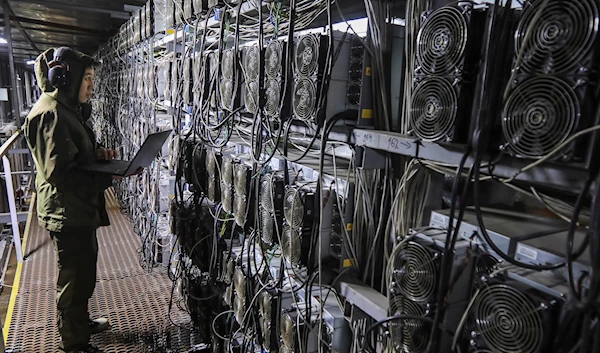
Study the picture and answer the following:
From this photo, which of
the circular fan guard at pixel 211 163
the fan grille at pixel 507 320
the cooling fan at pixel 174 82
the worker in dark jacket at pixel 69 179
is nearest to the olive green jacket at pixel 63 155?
the worker in dark jacket at pixel 69 179

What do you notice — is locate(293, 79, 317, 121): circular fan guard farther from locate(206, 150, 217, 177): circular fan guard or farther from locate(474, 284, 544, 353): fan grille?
locate(206, 150, 217, 177): circular fan guard

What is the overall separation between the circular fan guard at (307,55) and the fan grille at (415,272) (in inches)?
27.0

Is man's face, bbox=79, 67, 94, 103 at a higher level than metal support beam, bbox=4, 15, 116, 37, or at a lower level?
lower

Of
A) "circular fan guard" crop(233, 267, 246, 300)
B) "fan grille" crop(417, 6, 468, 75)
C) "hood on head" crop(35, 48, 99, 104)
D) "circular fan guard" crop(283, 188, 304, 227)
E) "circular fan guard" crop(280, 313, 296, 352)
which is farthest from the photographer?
"hood on head" crop(35, 48, 99, 104)

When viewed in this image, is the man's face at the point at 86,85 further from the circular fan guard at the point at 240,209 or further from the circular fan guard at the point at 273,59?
the circular fan guard at the point at 273,59

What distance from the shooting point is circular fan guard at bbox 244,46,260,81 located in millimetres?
1754

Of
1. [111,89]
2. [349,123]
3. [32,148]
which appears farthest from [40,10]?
[349,123]

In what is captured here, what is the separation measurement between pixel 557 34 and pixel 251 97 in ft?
4.32

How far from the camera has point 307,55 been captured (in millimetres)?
1379

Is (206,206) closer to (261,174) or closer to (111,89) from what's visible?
(261,174)

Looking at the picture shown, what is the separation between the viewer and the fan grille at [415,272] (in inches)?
39.4

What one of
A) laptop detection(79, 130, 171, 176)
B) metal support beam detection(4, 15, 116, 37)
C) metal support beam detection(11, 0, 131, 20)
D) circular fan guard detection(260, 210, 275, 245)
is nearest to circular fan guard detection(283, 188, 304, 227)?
circular fan guard detection(260, 210, 275, 245)

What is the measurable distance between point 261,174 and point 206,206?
1215mm

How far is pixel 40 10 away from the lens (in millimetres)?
5449
